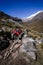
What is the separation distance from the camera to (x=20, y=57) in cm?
2036

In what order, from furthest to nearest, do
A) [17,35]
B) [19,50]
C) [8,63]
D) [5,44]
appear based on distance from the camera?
1. [17,35]
2. [5,44]
3. [19,50]
4. [8,63]

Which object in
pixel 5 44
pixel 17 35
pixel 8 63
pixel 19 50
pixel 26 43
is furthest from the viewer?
pixel 17 35

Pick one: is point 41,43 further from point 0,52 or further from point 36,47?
point 0,52

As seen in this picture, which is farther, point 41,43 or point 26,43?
point 41,43

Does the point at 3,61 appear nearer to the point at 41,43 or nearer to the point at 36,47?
the point at 36,47

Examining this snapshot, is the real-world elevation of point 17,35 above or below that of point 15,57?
above

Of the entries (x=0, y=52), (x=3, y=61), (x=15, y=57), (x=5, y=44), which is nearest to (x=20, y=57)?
(x=15, y=57)

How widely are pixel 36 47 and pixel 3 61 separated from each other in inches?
273

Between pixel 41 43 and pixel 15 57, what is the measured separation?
8.06 metres

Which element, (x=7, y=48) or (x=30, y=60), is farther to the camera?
(x=7, y=48)

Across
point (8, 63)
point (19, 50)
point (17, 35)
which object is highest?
point (17, 35)

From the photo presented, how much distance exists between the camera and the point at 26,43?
936 inches

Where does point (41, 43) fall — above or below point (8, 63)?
above

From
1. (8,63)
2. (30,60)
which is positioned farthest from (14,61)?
(30,60)
